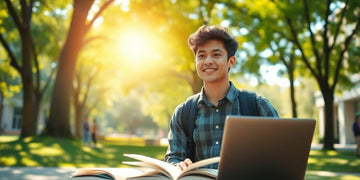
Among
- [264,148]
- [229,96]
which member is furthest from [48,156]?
[264,148]

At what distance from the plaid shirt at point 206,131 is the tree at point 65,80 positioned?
42.0ft

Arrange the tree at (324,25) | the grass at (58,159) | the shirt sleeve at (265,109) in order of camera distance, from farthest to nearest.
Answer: the tree at (324,25) → the grass at (58,159) → the shirt sleeve at (265,109)

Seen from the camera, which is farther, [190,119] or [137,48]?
[137,48]

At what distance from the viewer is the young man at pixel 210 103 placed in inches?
105

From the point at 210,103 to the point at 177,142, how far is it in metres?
0.40

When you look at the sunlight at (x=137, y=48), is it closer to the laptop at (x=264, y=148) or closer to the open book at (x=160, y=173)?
the open book at (x=160, y=173)

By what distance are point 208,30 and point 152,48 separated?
19510mm

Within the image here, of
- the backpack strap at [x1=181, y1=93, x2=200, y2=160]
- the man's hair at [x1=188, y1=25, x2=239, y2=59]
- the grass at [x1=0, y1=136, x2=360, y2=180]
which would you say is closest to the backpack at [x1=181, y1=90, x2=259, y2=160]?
the backpack strap at [x1=181, y1=93, x2=200, y2=160]

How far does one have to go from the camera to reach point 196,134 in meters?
2.76

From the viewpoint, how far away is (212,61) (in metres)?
2.65

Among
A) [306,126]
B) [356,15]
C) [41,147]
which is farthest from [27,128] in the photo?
[306,126]

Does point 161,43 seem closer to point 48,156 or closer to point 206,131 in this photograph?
point 48,156

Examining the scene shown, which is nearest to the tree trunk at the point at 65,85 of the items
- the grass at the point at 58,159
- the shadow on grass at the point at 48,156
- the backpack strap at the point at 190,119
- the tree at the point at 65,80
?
the tree at the point at 65,80

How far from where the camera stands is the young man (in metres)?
2.67
